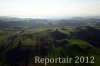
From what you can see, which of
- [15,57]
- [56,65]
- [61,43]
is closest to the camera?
[56,65]

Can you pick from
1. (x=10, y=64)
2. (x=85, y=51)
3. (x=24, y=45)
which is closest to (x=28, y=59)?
(x=10, y=64)

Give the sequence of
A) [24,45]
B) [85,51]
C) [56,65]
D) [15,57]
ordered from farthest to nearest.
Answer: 1. [24,45]
2. [85,51]
3. [15,57]
4. [56,65]

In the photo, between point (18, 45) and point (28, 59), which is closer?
point (28, 59)

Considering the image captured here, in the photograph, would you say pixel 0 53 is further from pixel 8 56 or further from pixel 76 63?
pixel 76 63

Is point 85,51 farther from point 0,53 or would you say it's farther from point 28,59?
point 0,53

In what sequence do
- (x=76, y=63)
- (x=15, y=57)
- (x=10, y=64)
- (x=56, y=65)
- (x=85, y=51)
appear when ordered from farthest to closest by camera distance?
(x=85, y=51)
(x=15, y=57)
(x=10, y=64)
(x=76, y=63)
(x=56, y=65)

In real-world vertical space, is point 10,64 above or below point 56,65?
below

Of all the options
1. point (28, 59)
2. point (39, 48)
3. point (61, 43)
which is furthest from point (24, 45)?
point (61, 43)

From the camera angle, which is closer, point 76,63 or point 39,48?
point 76,63

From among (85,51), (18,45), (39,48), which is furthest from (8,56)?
(85,51)

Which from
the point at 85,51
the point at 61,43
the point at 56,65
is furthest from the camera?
the point at 61,43
